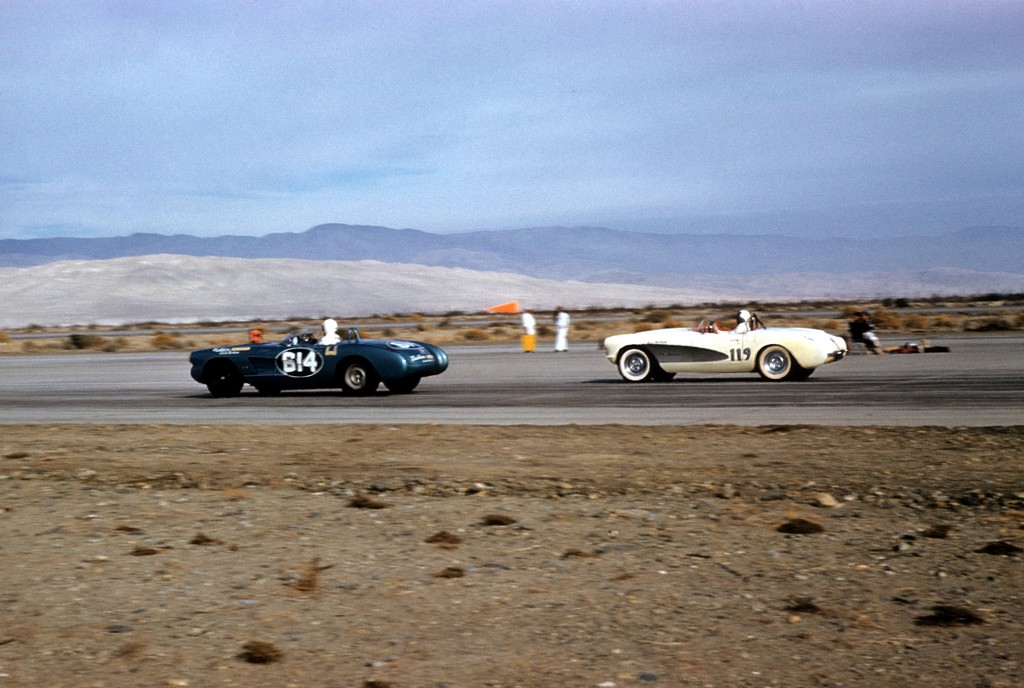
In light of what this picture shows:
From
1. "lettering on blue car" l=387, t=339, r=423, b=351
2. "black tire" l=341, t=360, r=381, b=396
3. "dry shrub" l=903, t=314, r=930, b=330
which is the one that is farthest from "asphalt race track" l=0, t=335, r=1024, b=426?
"dry shrub" l=903, t=314, r=930, b=330

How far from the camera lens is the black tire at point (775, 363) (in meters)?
20.0

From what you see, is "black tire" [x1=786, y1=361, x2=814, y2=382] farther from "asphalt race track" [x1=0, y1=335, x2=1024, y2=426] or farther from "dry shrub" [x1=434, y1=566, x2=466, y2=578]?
"dry shrub" [x1=434, y1=566, x2=466, y2=578]

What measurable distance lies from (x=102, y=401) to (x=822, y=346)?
41.3 ft

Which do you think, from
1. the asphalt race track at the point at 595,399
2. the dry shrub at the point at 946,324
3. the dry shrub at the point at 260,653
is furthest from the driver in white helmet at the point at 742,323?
the dry shrub at the point at 946,324

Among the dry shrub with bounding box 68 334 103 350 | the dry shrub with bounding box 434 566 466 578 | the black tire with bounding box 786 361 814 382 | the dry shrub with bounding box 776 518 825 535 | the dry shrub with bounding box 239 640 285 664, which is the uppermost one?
the black tire with bounding box 786 361 814 382

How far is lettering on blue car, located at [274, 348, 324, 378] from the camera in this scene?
19.9 meters

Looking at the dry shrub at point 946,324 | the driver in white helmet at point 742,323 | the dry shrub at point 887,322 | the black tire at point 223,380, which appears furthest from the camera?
the dry shrub at point 887,322

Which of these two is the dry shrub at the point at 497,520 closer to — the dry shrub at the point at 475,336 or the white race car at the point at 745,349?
the white race car at the point at 745,349

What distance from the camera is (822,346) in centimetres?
1961

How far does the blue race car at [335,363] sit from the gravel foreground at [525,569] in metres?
7.89

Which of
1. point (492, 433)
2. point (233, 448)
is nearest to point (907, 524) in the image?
point (492, 433)

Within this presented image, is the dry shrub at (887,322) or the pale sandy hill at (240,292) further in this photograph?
the pale sandy hill at (240,292)

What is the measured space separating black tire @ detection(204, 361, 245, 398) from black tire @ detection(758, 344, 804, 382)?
9.10m

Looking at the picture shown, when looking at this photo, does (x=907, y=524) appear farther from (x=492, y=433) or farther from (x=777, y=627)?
(x=492, y=433)
